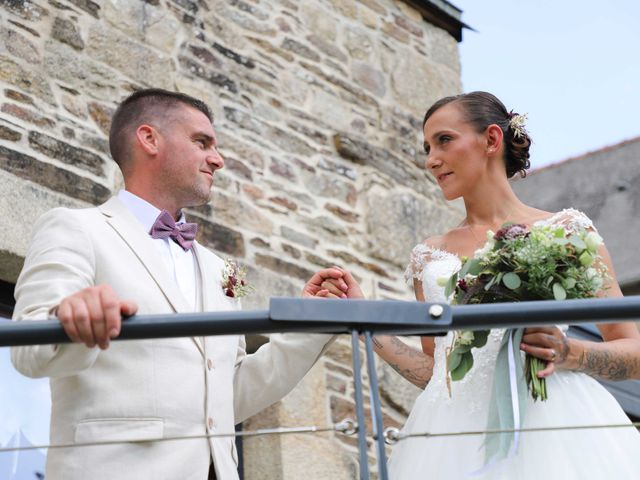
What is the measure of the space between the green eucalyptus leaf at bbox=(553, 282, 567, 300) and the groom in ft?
2.20

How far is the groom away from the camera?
3.29 metres

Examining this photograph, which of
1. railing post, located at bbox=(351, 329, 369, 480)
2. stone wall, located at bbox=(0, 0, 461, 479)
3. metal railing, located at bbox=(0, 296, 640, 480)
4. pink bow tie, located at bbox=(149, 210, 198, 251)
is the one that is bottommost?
railing post, located at bbox=(351, 329, 369, 480)

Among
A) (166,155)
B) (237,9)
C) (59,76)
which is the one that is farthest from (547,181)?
A: (166,155)

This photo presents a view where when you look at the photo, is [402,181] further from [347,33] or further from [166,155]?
[166,155]

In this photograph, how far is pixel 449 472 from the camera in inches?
151

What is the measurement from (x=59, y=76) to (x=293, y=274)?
152 cm

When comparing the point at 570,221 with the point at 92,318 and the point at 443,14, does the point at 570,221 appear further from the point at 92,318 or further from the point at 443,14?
the point at 443,14

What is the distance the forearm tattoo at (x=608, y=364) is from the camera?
3.91 meters

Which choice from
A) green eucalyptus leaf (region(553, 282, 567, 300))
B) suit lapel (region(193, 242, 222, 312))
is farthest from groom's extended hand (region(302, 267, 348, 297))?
green eucalyptus leaf (region(553, 282, 567, 300))

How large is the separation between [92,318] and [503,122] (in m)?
2.11

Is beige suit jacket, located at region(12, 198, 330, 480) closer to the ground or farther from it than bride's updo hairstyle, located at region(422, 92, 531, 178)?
closer to the ground

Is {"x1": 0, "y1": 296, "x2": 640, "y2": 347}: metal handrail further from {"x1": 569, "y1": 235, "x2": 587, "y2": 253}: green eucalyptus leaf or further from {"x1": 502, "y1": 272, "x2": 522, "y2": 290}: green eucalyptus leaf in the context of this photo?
{"x1": 569, "y1": 235, "x2": 587, "y2": 253}: green eucalyptus leaf

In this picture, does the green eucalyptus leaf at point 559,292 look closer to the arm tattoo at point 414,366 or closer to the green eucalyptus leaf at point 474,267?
the green eucalyptus leaf at point 474,267

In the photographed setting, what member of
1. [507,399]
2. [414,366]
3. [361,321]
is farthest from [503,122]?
[361,321]
